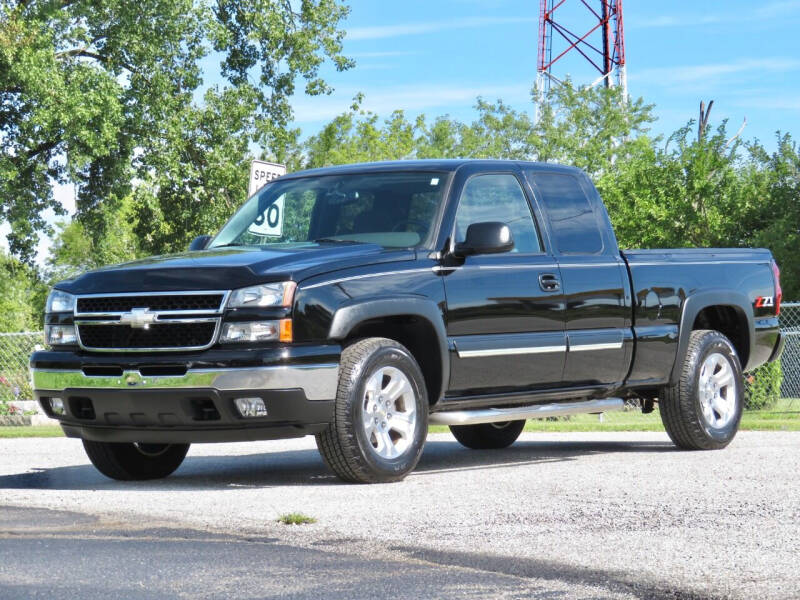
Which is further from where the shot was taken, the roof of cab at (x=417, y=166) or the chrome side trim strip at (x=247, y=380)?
the roof of cab at (x=417, y=166)

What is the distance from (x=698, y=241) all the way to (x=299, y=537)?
3694 centimetres

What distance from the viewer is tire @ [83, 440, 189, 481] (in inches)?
368

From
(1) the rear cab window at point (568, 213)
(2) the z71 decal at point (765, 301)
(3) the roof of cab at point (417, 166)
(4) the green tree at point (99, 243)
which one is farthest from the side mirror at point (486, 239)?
(4) the green tree at point (99, 243)

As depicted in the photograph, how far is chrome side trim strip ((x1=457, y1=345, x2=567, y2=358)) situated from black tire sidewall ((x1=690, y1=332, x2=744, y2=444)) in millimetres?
1778

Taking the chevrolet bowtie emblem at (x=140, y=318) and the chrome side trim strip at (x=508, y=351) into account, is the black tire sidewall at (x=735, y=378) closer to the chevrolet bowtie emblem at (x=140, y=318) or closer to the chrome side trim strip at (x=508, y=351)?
the chrome side trim strip at (x=508, y=351)

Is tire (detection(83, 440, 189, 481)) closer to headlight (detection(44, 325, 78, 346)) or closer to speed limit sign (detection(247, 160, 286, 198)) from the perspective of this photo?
headlight (detection(44, 325, 78, 346))

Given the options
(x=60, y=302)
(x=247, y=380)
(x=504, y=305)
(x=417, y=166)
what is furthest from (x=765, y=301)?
(x=60, y=302)

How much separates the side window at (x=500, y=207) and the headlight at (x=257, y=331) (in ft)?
5.93

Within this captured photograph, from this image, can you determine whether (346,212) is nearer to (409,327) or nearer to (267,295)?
(409,327)

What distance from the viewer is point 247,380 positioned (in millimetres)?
7957

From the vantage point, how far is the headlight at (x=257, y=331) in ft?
26.3

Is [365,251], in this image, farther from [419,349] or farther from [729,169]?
[729,169]

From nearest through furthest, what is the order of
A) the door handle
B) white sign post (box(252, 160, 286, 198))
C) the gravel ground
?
the gravel ground, the door handle, white sign post (box(252, 160, 286, 198))

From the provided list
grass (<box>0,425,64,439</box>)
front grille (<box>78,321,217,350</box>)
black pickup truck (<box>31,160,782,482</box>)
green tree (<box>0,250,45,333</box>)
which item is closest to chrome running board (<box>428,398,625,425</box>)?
black pickup truck (<box>31,160,782,482</box>)
